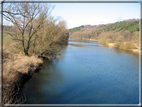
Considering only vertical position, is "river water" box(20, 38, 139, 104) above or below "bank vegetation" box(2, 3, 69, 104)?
below

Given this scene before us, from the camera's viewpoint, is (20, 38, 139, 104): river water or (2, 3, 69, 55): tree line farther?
(2, 3, 69, 55): tree line

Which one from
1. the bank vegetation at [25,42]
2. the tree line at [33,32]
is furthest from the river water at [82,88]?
the tree line at [33,32]

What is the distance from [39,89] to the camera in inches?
272

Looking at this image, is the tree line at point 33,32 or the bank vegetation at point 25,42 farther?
the tree line at point 33,32

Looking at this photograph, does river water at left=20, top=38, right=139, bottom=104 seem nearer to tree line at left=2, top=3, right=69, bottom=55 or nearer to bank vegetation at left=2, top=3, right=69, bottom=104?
bank vegetation at left=2, top=3, right=69, bottom=104

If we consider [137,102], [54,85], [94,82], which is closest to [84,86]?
[94,82]

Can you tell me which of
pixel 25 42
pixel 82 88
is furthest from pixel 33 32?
pixel 82 88

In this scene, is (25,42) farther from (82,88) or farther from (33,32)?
(82,88)

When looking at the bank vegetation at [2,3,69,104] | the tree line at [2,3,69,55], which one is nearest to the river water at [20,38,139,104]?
the bank vegetation at [2,3,69,104]

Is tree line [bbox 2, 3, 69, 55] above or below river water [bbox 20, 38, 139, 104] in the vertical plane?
above

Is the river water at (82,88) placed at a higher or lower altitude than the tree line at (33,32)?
lower

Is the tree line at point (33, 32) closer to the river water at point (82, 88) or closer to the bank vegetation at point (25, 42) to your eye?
the bank vegetation at point (25, 42)

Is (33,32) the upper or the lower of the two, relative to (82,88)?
upper

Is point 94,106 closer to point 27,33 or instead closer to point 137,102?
point 137,102
